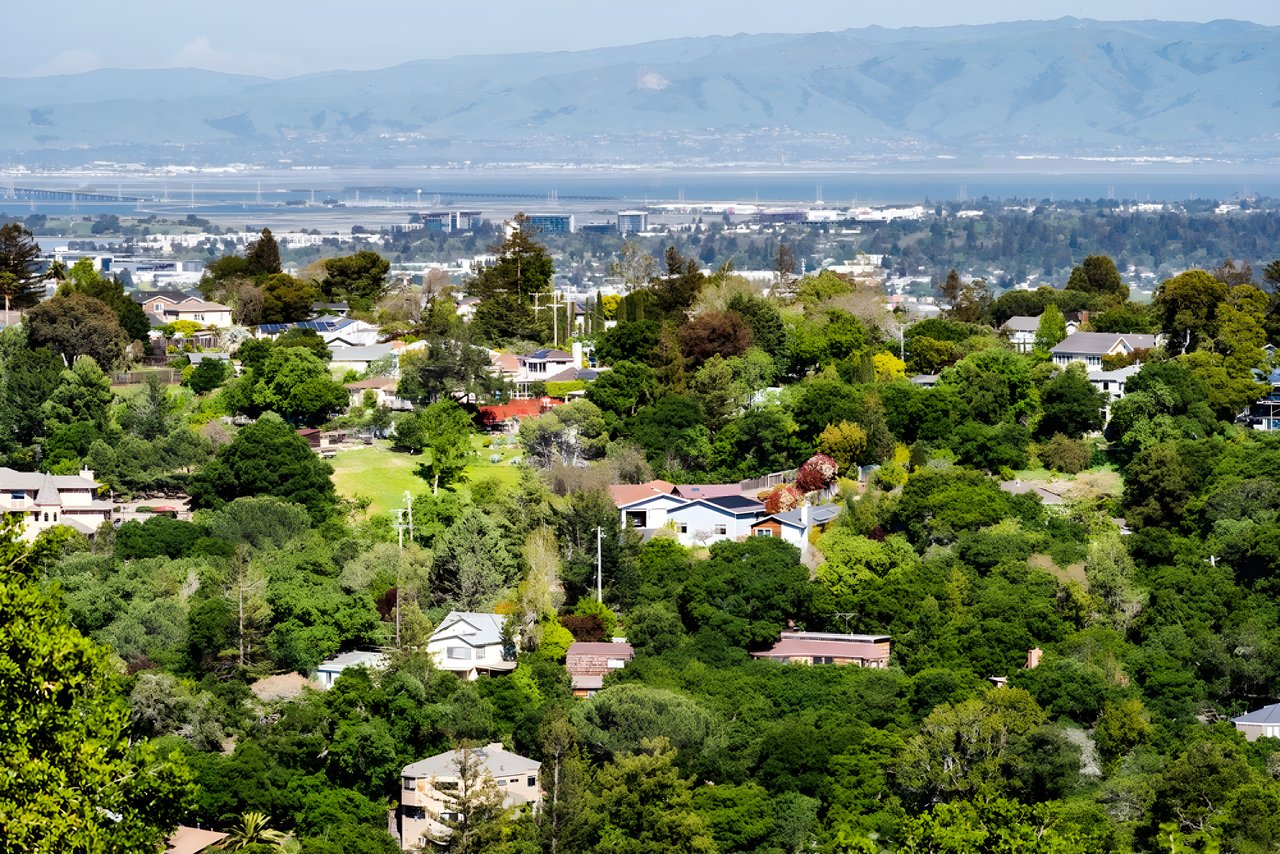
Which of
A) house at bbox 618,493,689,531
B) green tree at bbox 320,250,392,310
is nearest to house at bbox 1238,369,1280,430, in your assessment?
house at bbox 618,493,689,531

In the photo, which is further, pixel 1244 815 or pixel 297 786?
pixel 297 786

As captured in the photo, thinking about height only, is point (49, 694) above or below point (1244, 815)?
above

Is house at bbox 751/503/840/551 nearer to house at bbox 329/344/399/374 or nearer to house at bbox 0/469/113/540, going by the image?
house at bbox 0/469/113/540

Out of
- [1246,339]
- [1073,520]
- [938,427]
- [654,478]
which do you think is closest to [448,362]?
[654,478]

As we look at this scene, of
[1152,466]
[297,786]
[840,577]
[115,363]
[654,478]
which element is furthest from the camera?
[115,363]

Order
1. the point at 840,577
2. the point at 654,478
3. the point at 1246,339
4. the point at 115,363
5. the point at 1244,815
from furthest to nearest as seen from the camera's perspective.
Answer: the point at 115,363 < the point at 1246,339 < the point at 654,478 < the point at 840,577 < the point at 1244,815

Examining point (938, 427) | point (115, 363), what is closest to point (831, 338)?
point (938, 427)

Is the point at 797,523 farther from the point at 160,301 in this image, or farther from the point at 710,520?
the point at 160,301

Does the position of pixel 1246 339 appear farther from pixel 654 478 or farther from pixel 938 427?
pixel 654 478
